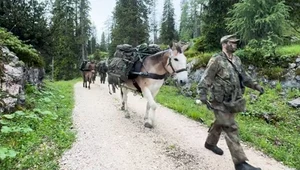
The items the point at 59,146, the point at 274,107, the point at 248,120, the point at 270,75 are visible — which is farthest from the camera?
the point at 270,75

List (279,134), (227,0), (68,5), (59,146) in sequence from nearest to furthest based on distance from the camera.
Result: (59,146)
(279,134)
(227,0)
(68,5)

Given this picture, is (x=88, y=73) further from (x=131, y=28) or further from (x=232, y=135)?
(x=232, y=135)

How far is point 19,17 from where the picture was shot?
15.5 metres

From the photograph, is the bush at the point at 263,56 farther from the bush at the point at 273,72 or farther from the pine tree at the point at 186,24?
the pine tree at the point at 186,24

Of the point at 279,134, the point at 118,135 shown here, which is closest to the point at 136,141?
the point at 118,135

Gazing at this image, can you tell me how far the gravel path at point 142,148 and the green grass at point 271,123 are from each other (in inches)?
19.1

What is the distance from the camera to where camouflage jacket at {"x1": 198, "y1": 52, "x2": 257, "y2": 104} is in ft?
16.1

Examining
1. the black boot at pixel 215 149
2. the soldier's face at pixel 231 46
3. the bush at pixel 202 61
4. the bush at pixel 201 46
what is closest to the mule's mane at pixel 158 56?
the soldier's face at pixel 231 46

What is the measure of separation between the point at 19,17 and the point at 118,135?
11951 millimetres

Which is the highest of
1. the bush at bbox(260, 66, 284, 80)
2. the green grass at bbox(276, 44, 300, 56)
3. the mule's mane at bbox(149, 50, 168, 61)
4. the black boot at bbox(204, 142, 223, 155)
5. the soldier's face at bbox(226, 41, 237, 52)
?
the green grass at bbox(276, 44, 300, 56)

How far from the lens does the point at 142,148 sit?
20.2ft

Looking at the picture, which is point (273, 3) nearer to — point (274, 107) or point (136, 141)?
point (274, 107)

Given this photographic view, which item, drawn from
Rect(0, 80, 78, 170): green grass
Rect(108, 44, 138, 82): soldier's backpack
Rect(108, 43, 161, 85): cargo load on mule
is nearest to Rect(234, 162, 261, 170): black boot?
Rect(0, 80, 78, 170): green grass

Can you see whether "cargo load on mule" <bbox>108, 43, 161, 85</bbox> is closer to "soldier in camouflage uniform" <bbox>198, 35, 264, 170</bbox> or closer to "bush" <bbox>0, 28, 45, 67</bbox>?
"soldier in camouflage uniform" <bbox>198, 35, 264, 170</bbox>
